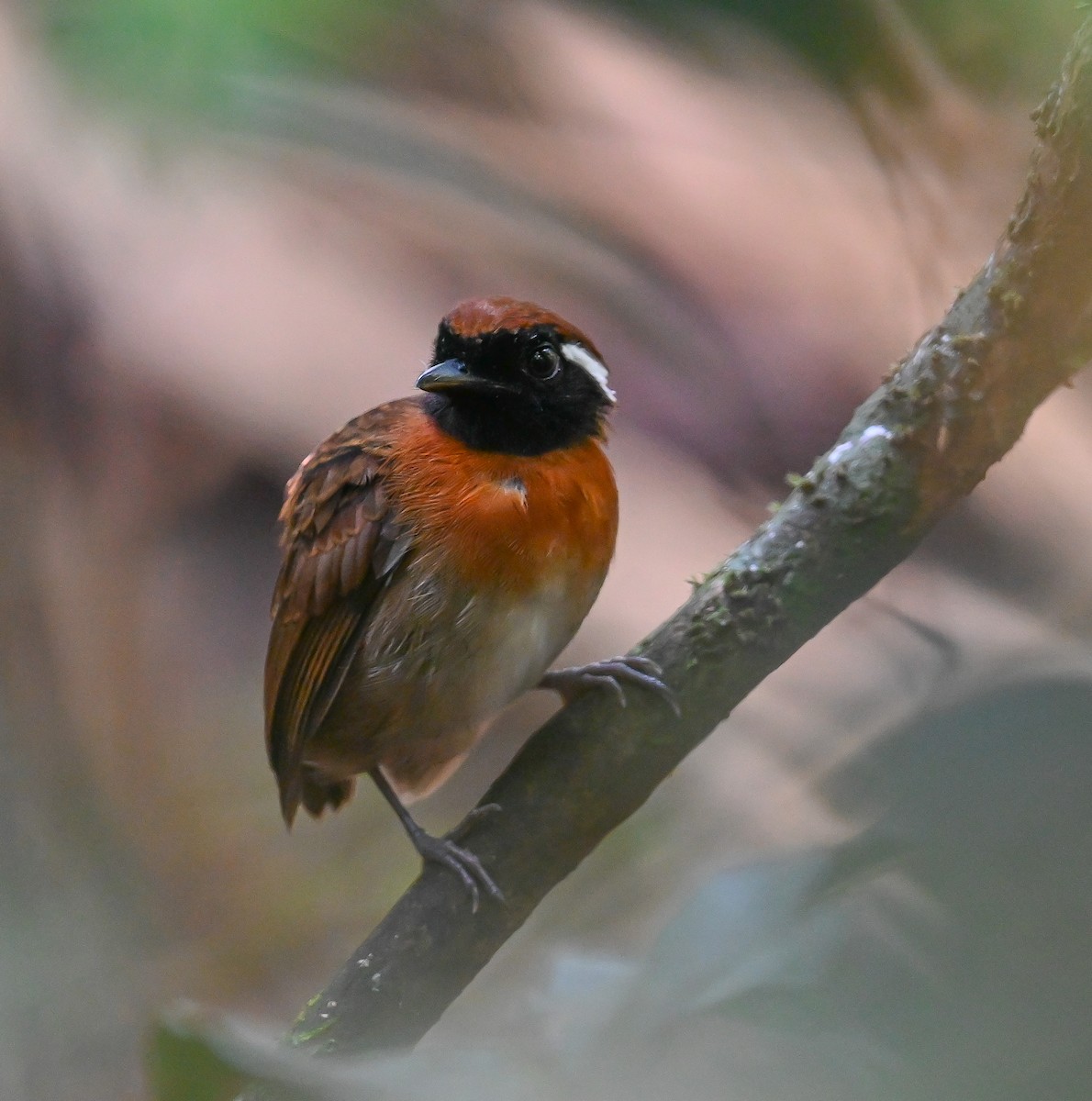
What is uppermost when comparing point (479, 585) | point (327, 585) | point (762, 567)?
point (762, 567)

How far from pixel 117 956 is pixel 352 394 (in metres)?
2.37

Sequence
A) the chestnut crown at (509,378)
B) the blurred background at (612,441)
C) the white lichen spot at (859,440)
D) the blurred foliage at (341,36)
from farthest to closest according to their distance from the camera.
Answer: the chestnut crown at (509,378) < the white lichen spot at (859,440) < the blurred foliage at (341,36) < the blurred background at (612,441)

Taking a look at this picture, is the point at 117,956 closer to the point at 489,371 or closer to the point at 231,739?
the point at 489,371

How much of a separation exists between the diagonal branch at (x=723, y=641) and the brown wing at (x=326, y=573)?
18.2 inches

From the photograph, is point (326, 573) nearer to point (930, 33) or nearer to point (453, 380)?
point (453, 380)

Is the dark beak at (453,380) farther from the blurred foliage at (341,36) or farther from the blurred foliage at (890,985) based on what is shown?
the blurred foliage at (890,985)

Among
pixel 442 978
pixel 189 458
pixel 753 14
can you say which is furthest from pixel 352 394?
pixel 753 14

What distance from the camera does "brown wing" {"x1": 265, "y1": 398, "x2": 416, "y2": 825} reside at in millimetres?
2146

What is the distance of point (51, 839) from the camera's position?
1942mm

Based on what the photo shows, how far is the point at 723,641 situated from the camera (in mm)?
1889

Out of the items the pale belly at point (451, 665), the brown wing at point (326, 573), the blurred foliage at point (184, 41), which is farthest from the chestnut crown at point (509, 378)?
the blurred foliage at point (184, 41)

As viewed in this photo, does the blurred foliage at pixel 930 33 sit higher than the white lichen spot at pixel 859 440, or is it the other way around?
the blurred foliage at pixel 930 33

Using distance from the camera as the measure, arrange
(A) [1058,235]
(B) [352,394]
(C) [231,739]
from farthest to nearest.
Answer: (C) [231,739], (B) [352,394], (A) [1058,235]

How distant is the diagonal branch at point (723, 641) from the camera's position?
1715mm
